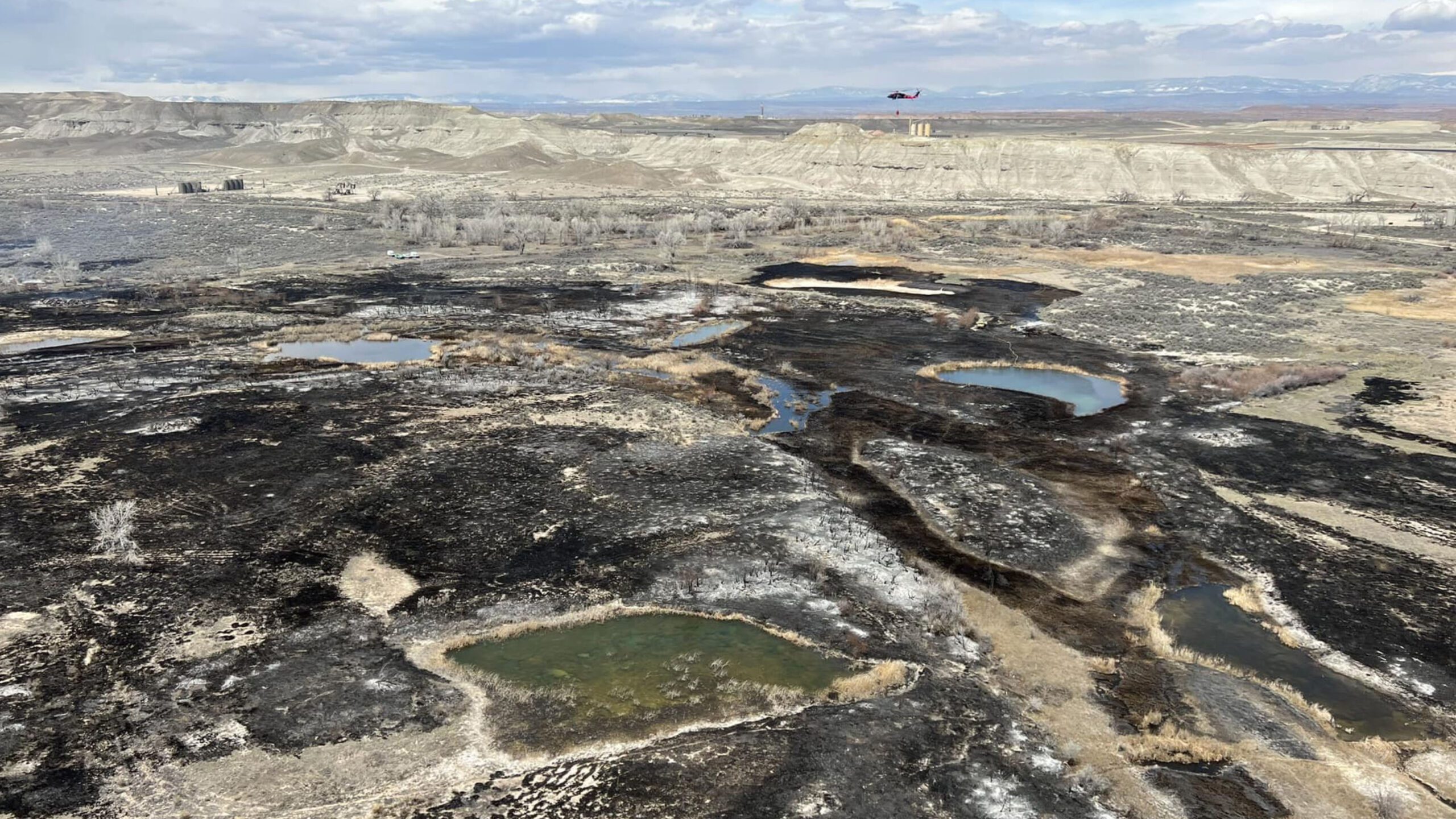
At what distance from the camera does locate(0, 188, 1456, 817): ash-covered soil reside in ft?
44.8

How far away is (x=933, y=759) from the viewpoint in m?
14.1

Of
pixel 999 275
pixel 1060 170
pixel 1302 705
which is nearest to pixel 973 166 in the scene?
pixel 1060 170

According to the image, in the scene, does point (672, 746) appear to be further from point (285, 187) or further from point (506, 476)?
point (285, 187)

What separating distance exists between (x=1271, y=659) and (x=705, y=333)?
28979 millimetres

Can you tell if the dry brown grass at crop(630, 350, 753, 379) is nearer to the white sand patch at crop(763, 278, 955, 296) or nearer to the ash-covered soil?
the ash-covered soil

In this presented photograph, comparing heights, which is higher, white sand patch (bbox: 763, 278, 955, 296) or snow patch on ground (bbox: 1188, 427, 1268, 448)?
white sand patch (bbox: 763, 278, 955, 296)

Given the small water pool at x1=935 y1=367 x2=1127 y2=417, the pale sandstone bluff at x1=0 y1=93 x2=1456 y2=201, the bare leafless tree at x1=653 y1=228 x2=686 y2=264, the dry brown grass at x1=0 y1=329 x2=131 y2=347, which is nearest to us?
the small water pool at x1=935 y1=367 x2=1127 y2=417

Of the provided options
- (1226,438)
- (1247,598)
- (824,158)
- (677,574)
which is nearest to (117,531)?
(677,574)

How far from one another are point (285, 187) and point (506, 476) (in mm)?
96919

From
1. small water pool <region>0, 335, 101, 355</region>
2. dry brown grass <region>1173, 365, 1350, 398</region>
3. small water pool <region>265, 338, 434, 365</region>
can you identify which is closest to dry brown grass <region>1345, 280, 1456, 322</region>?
dry brown grass <region>1173, 365, 1350, 398</region>

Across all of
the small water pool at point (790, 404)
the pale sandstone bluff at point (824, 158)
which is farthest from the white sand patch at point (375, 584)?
the pale sandstone bluff at point (824, 158)

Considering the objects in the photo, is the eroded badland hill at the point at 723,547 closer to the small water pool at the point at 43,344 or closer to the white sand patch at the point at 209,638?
the white sand patch at the point at 209,638

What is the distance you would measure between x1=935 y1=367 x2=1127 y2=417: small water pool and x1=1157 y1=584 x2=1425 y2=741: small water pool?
516 inches

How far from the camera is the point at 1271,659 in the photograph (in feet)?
56.7
